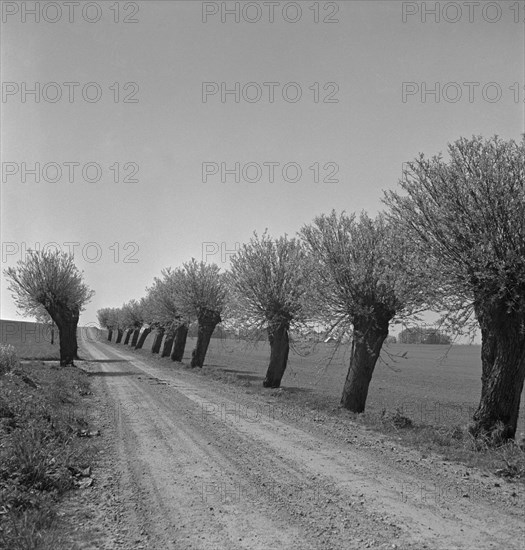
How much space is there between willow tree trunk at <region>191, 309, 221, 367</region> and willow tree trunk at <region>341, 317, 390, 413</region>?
22771 mm

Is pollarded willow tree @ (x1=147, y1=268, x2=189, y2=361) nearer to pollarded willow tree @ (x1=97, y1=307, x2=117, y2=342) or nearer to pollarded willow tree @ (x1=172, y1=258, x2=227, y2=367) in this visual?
pollarded willow tree @ (x1=172, y1=258, x2=227, y2=367)

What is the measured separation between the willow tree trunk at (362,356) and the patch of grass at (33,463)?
1013 cm

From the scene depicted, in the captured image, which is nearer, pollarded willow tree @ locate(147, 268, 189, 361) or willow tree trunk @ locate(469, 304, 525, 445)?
willow tree trunk @ locate(469, 304, 525, 445)

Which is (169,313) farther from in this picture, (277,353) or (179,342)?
(277,353)

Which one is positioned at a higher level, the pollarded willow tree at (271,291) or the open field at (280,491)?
the pollarded willow tree at (271,291)

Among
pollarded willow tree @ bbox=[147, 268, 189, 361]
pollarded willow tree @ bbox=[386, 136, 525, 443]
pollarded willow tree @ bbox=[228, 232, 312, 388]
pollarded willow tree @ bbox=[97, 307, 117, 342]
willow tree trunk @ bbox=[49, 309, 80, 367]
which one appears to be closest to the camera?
pollarded willow tree @ bbox=[386, 136, 525, 443]

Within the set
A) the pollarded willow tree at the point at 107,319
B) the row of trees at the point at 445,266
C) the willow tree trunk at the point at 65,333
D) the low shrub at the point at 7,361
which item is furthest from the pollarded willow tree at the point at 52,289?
the pollarded willow tree at the point at 107,319

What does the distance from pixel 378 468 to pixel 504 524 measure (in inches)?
118

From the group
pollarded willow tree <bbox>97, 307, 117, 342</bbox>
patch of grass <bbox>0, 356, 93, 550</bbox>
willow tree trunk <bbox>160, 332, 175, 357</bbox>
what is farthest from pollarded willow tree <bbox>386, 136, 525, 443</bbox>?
pollarded willow tree <bbox>97, 307, 117, 342</bbox>

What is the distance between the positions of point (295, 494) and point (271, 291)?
17.7m

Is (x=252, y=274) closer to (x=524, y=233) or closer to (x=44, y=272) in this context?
(x=524, y=233)

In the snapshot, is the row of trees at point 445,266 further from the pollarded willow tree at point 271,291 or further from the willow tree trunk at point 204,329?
the willow tree trunk at point 204,329

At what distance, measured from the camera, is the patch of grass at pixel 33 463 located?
5953 mm

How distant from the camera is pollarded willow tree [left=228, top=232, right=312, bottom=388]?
24.8m
